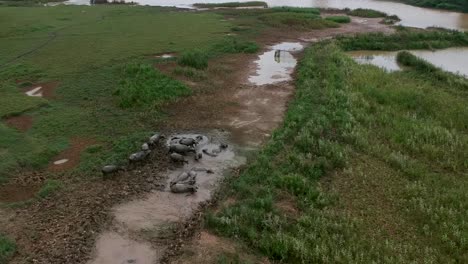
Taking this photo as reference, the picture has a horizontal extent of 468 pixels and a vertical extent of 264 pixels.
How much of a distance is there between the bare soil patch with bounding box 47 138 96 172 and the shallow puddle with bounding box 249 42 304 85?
1000 centimetres

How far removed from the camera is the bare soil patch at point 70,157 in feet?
46.7

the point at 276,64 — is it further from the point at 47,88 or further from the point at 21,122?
the point at 21,122

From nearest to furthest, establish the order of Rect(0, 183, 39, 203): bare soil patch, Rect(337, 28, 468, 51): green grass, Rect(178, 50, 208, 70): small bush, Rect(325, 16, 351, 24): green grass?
Rect(0, 183, 39, 203): bare soil patch, Rect(178, 50, 208, 70): small bush, Rect(337, 28, 468, 51): green grass, Rect(325, 16, 351, 24): green grass

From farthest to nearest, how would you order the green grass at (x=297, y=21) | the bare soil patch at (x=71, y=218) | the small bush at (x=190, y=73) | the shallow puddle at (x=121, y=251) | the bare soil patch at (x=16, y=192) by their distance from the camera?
the green grass at (x=297, y=21), the small bush at (x=190, y=73), the bare soil patch at (x=16, y=192), the bare soil patch at (x=71, y=218), the shallow puddle at (x=121, y=251)

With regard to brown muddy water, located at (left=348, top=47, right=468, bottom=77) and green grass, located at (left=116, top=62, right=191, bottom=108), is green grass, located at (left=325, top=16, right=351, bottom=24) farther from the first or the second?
green grass, located at (left=116, top=62, right=191, bottom=108)

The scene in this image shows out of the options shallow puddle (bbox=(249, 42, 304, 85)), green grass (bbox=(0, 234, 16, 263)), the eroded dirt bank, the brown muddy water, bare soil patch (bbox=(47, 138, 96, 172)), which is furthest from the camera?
the brown muddy water

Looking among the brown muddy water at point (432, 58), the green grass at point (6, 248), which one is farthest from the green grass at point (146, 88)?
the brown muddy water at point (432, 58)

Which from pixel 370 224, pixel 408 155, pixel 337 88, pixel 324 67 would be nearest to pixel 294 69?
pixel 324 67

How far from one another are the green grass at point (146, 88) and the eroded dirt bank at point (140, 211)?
107cm

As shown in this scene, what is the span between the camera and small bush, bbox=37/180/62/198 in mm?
12617

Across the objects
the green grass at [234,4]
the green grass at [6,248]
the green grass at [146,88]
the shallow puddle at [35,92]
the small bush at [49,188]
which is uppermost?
the green grass at [234,4]

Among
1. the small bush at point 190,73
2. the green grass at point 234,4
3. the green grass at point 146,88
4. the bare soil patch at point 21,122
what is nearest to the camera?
the bare soil patch at point 21,122

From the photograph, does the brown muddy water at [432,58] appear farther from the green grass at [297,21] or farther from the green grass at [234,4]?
the green grass at [234,4]

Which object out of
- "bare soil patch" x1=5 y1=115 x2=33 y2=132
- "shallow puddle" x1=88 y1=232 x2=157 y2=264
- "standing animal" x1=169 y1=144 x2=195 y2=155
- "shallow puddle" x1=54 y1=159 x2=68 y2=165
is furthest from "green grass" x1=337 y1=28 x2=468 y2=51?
"shallow puddle" x1=88 y1=232 x2=157 y2=264
